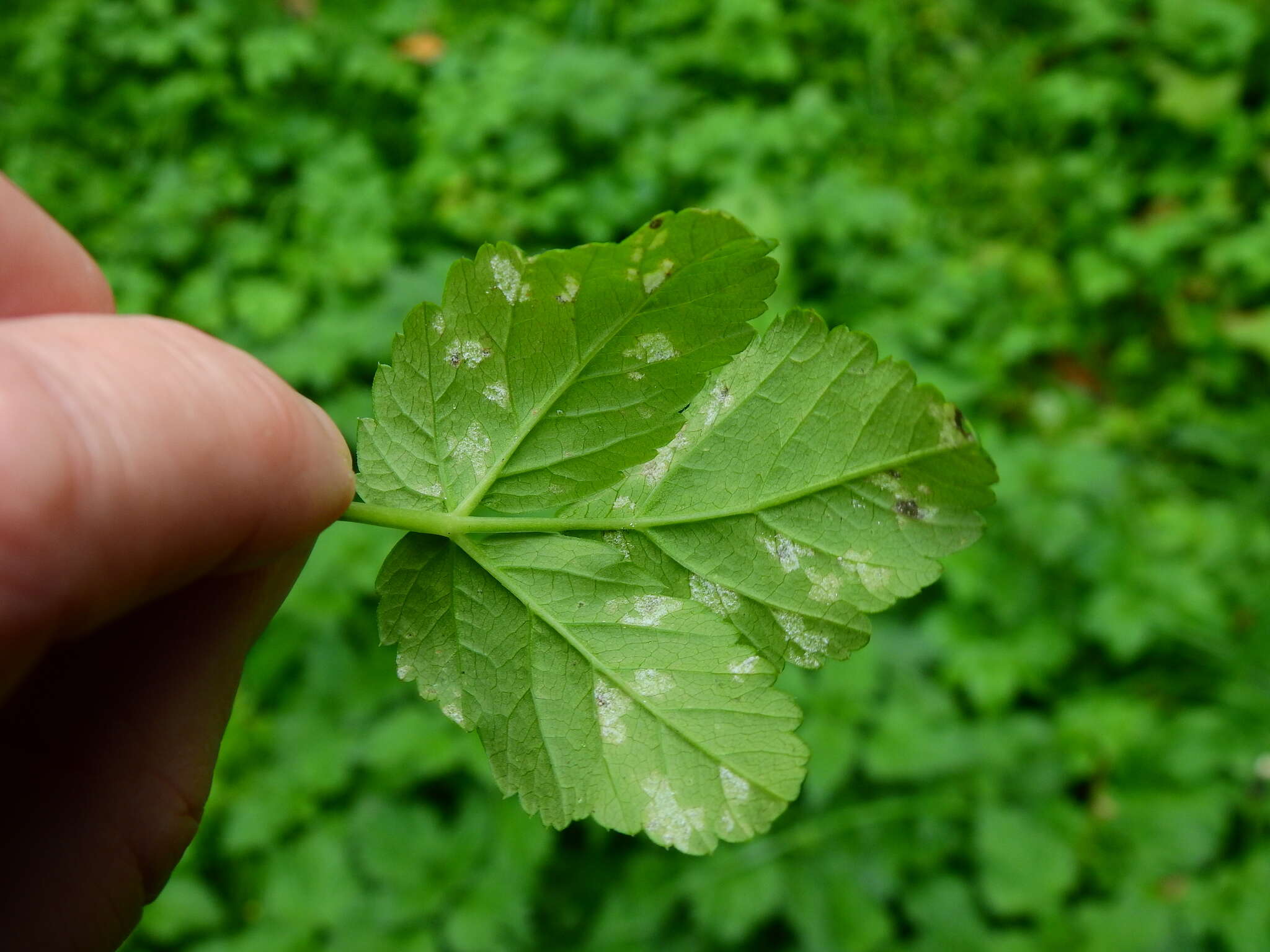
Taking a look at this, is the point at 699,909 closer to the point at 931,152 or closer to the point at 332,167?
the point at 332,167

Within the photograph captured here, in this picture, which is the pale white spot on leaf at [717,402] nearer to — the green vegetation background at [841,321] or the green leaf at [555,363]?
the green leaf at [555,363]

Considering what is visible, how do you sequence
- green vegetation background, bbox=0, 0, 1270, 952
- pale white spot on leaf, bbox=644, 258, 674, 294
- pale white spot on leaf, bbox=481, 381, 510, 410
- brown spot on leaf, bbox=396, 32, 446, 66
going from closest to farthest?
1. pale white spot on leaf, bbox=644, 258, 674, 294
2. pale white spot on leaf, bbox=481, 381, 510, 410
3. green vegetation background, bbox=0, 0, 1270, 952
4. brown spot on leaf, bbox=396, 32, 446, 66

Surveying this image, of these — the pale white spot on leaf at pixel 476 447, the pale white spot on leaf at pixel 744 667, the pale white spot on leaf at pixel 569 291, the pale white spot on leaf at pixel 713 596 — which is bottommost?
the pale white spot on leaf at pixel 744 667

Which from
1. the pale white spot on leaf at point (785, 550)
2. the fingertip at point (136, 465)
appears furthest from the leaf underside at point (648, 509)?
the fingertip at point (136, 465)

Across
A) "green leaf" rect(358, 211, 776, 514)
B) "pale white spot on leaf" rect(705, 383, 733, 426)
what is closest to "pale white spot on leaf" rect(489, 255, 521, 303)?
"green leaf" rect(358, 211, 776, 514)

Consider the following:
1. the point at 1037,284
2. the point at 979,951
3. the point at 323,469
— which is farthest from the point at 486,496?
the point at 1037,284

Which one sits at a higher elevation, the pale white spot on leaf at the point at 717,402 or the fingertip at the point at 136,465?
the fingertip at the point at 136,465

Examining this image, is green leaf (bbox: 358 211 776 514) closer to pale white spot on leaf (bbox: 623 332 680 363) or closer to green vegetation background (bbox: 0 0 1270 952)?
pale white spot on leaf (bbox: 623 332 680 363)
